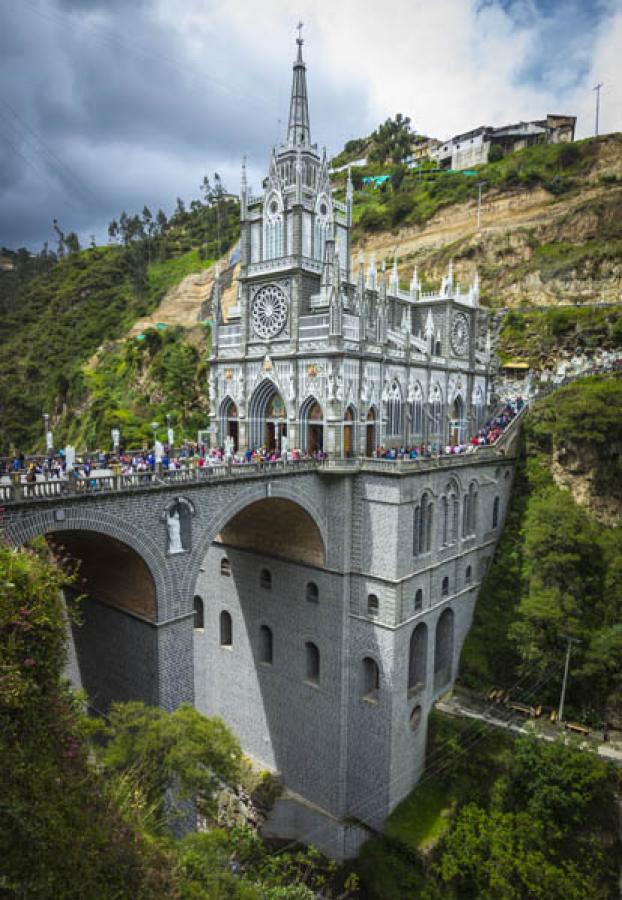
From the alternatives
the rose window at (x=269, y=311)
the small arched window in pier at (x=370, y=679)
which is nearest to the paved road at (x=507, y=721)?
the small arched window in pier at (x=370, y=679)

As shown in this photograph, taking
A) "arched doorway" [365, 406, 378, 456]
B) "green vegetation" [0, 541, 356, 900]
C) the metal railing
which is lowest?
"green vegetation" [0, 541, 356, 900]

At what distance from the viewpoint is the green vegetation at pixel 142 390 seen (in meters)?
53.7

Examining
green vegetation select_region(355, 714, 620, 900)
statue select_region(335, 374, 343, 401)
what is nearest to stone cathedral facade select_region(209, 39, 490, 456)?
statue select_region(335, 374, 343, 401)

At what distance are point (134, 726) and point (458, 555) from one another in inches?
798

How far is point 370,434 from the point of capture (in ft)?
104

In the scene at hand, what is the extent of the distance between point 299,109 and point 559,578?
3147 cm

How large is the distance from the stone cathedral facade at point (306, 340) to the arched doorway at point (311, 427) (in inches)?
2.3

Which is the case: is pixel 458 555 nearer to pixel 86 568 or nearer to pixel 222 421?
pixel 222 421

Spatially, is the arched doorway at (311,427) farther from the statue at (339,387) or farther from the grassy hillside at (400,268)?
the grassy hillside at (400,268)

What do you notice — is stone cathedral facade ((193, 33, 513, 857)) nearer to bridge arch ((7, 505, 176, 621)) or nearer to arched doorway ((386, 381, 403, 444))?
arched doorway ((386, 381, 403, 444))

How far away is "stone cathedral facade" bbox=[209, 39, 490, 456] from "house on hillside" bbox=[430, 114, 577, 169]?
75.1m

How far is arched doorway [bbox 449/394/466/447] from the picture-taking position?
40.6 metres

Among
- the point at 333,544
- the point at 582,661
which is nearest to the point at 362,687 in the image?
the point at 333,544

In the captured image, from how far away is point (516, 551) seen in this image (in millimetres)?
33375
